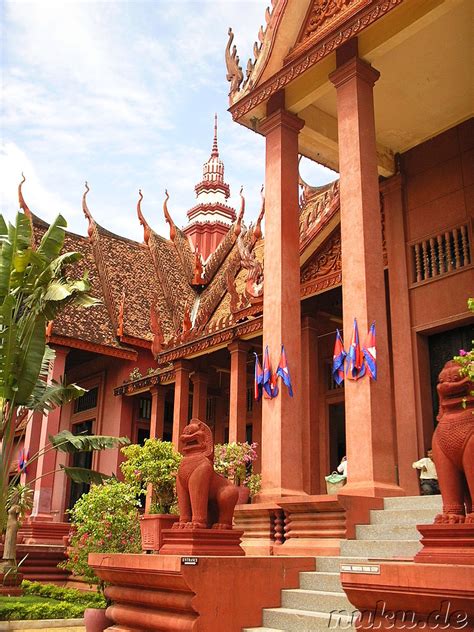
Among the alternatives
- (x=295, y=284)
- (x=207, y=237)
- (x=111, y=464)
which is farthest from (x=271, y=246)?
(x=207, y=237)

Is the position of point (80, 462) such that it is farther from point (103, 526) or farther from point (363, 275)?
point (363, 275)

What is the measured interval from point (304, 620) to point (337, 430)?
873cm

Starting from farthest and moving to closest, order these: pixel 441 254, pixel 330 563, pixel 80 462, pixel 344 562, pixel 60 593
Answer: pixel 80 462 → pixel 60 593 → pixel 441 254 → pixel 330 563 → pixel 344 562

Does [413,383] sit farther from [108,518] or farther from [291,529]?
[108,518]

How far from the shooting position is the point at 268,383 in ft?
27.1

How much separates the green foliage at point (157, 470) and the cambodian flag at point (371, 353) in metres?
3.93

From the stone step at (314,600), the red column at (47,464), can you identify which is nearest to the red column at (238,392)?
the red column at (47,464)

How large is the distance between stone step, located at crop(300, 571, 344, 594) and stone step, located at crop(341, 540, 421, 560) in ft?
1.44

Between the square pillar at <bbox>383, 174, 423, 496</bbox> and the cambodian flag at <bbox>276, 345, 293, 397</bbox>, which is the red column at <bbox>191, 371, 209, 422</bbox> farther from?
the cambodian flag at <bbox>276, 345, 293, 397</bbox>

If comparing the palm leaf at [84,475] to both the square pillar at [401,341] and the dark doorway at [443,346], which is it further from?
the dark doorway at [443,346]

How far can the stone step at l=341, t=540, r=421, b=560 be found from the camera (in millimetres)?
5266

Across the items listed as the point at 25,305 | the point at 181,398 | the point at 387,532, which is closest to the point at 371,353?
the point at 387,532

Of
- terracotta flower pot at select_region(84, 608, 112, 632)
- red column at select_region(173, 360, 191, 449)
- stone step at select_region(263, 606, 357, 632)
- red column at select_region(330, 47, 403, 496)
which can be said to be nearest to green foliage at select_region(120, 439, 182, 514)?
terracotta flower pot at select_region(84, 608, 112, 632)

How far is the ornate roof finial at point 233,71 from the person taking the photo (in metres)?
9.88
